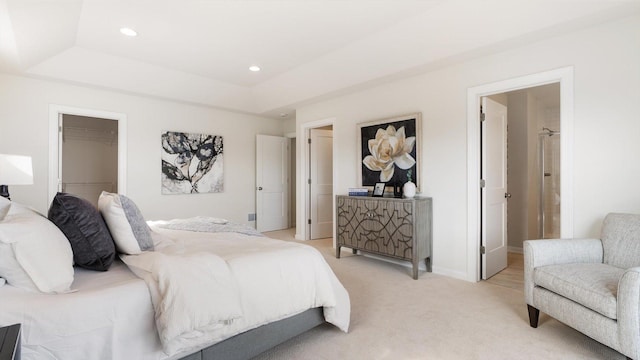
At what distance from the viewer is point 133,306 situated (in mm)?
1353

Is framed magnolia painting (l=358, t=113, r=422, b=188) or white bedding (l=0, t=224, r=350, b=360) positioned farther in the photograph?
framed magnolia painting (l=358, t=113, r=422, b=188)

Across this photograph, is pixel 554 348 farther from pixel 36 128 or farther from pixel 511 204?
pixel 36 128

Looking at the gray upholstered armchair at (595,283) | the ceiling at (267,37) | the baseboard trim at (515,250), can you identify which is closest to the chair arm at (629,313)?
the gray upholstered armchair at (595,283)

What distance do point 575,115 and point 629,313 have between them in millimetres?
1670

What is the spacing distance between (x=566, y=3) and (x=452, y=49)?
2.92ft

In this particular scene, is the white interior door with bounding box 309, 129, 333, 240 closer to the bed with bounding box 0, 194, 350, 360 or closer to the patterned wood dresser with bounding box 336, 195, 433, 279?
the patterned wood dresser with bounding box 336, 195, 433, 279

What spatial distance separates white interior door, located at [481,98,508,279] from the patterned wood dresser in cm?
57

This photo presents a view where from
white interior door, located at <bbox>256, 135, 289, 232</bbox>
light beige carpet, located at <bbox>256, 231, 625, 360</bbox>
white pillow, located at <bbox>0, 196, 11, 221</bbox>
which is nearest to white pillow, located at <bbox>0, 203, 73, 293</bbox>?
white pillow, located at <bbox>0, 196, 11, 221</bbox>

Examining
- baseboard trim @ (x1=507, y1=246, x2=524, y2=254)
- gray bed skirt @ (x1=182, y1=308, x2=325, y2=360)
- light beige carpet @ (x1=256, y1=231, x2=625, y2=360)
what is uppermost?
gray bed skirt @ (x1=182, y1=308, x2=325, y2=360)

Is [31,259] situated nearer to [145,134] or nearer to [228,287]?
[228,287]

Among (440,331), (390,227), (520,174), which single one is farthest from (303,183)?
(440,331)

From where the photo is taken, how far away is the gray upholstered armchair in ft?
5.21

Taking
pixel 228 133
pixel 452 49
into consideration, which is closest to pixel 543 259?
pixel 452 49

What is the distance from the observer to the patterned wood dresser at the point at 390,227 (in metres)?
3.29
